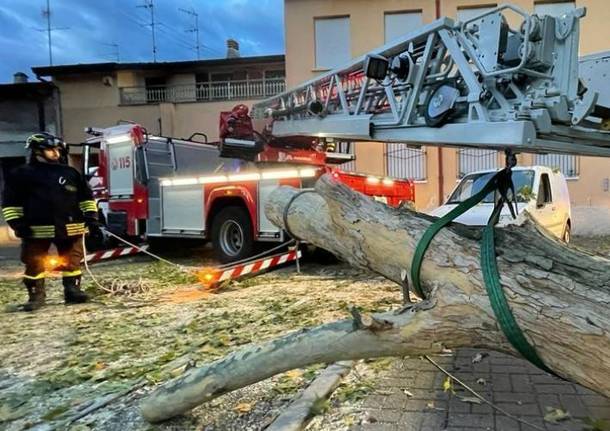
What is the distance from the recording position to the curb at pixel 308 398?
118 inches

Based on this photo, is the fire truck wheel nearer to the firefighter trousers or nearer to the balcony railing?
the firefighter trousers

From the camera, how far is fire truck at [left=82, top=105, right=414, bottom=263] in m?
8.02

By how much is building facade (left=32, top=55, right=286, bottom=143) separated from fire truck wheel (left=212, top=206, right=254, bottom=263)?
41.4 feet

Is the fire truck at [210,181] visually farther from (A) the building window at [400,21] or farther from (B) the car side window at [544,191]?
(A) the building window at [400,21]

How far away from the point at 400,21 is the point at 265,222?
468 inches

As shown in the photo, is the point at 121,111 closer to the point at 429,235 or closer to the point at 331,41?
the point at 331,41

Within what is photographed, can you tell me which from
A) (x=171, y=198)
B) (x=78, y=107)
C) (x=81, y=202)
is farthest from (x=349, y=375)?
(x=78, y=107)

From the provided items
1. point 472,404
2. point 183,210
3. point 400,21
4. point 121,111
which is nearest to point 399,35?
point 400,21

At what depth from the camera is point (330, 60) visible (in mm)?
18391

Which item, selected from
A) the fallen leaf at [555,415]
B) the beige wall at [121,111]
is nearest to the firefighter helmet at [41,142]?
the fallen leaf at [555,415]

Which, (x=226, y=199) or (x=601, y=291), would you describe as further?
(x=226, y=199)

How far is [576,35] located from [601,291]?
2381 mm

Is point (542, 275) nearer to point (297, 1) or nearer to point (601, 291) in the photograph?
point (601, 291)

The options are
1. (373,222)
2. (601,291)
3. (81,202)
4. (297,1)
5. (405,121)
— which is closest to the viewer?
(601,291)
